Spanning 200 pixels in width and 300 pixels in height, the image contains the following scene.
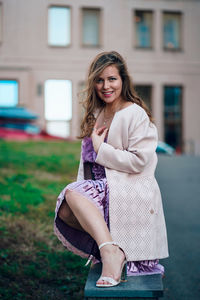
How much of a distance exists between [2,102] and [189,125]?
7741 millimetres

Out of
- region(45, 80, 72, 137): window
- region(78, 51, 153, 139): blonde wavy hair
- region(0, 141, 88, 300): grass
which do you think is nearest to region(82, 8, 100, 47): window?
region(45, 80, 72, 137): window

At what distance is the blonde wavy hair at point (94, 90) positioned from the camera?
2812 millimetres

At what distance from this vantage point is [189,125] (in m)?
20.0

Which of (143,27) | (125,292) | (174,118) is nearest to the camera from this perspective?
(125,292)

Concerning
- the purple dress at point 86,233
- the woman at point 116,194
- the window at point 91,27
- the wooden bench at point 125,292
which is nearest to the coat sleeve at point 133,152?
the woman at point 116,194

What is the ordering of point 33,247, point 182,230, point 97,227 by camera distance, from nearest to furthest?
1. point 97,227
2. point 33,247
3. point 182,230

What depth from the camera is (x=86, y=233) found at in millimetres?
2711

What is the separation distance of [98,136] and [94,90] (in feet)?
1.08

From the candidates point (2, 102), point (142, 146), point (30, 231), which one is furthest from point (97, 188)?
point (2, 102)

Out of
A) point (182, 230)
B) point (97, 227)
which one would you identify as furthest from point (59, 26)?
point (97, 227)

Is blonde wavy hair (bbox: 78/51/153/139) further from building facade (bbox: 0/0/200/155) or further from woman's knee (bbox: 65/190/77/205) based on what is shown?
building facade (bbox: 0/0/200/155)

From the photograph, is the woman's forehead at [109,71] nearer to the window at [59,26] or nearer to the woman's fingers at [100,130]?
the woman's fingers at [100,130]

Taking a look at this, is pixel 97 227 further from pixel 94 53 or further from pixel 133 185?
pixel 94 53

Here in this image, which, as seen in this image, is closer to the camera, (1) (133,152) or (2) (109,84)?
(1) (133,152)
